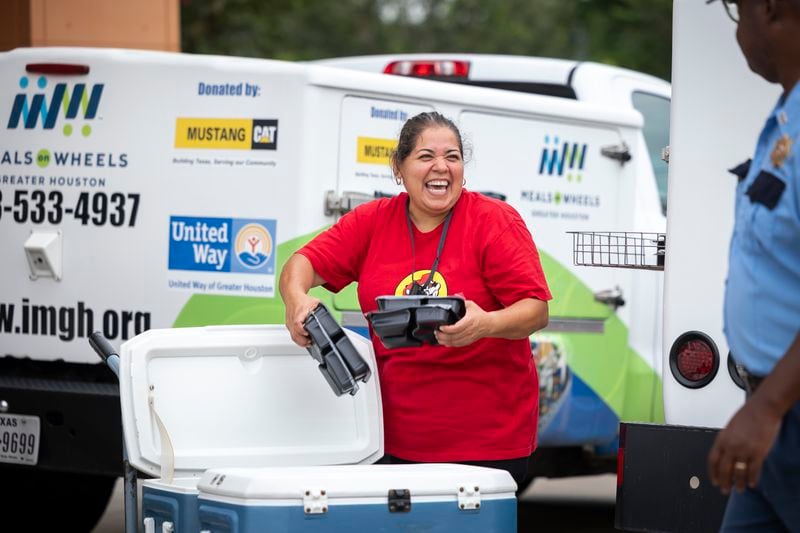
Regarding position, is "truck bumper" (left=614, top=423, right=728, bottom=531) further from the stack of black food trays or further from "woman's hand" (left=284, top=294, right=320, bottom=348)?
"woman's hand" (left=284, top=294, right=320, bottom=348)

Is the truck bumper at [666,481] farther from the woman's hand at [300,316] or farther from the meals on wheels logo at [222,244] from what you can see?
the meals on wheels logo at [222,244]

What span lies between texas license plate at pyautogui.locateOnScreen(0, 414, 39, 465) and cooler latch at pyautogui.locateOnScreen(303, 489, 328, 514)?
7.47 feet

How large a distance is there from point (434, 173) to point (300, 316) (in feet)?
1.84

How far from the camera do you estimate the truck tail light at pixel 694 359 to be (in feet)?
13.9

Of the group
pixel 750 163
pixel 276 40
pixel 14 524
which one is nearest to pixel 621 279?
pixel 14 524

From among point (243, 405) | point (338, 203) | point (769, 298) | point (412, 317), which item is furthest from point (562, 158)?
point (769, 298)

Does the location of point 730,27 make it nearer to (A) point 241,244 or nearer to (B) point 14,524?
(A) point 241,244

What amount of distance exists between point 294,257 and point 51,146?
182 centimetres

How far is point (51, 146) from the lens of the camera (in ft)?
19.3

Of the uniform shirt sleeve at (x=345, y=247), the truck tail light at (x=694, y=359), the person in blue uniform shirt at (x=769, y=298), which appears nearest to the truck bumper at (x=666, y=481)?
the truck tail light at (x=694, y=359)

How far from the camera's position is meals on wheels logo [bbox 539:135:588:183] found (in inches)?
247

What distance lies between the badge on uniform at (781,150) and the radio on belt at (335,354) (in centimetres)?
162

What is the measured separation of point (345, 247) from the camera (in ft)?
14.6

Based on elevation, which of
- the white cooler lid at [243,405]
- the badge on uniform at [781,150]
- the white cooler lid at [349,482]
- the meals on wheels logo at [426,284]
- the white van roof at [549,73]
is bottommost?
the white cooler lid at [349,482]
